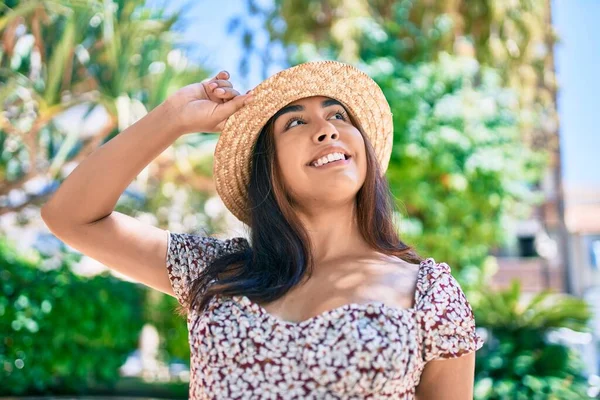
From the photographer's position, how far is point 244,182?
242cm

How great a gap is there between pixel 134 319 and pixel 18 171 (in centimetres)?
189

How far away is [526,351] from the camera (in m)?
6.56

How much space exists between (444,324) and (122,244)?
93 cm

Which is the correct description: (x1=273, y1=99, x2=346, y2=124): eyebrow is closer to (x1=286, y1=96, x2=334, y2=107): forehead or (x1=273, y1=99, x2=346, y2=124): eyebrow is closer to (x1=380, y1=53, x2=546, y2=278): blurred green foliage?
(x1=286, y1=96, x2=334, y2=107): forehead

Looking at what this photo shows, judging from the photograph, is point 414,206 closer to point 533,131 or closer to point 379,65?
point 379,65

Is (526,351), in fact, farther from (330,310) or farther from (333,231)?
(330,310)

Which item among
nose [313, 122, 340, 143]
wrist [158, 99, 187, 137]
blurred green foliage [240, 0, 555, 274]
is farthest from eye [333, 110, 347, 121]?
blurred green foliage [240, 0, 555, 274]

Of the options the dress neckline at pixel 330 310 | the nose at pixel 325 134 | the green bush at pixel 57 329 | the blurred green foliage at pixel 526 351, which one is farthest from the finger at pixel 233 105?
the green bush at pixel 57 329

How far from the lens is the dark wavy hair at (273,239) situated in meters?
2.00

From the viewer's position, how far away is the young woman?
1783mm

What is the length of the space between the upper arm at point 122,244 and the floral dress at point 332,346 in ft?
0.95

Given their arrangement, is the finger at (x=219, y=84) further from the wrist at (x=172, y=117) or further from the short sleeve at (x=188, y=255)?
the short sleeve at (x=188, y=255)

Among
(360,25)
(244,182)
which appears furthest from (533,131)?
(244,182)

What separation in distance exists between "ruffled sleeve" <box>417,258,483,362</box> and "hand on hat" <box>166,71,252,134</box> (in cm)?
76
